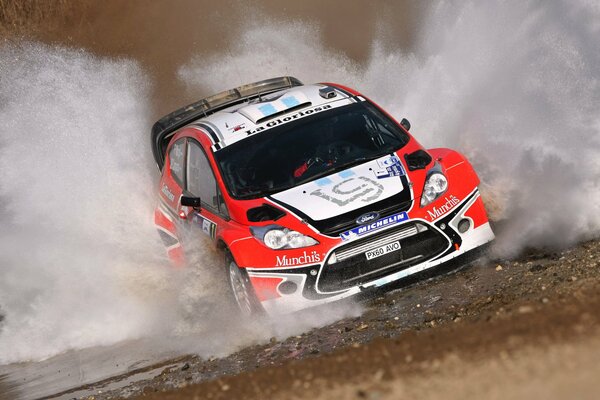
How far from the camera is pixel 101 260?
1176cm

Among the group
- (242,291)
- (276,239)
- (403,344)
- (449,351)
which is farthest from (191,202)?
(449,351)

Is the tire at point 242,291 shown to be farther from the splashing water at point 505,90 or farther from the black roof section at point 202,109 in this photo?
the black roof section at point 202,109

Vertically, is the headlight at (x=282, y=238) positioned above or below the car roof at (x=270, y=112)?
below

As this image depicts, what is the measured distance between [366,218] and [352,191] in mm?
334

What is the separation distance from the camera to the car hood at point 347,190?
8.66m

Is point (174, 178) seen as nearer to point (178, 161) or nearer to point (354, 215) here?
point (178, 161)

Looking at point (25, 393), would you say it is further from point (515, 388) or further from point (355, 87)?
point (355, 87)

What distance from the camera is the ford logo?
28.0 feet

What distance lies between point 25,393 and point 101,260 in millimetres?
2911

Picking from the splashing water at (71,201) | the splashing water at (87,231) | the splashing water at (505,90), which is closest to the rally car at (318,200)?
the splashing water at (87,231)

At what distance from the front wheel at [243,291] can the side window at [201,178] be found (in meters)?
0.79

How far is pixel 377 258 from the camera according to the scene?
8.55 m

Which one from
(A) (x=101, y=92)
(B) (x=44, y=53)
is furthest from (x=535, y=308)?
(B) (x=44, y=53)

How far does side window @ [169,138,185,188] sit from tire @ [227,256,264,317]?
1843 mm
